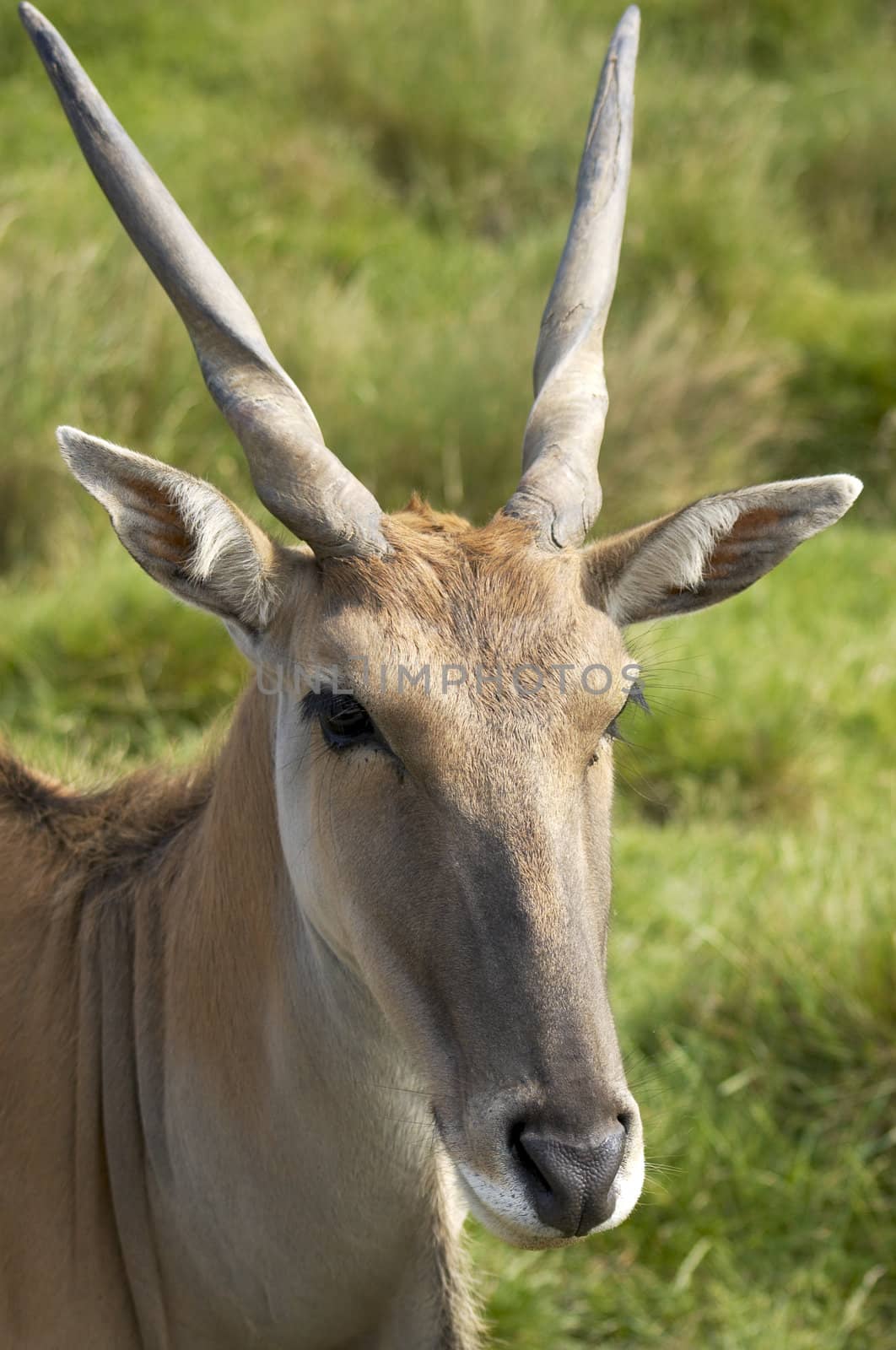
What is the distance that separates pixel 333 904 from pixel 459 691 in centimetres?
51

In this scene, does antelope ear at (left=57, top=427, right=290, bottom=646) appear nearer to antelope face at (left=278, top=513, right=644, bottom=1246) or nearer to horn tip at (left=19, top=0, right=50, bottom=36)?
antelope face at (left=278, top=513, right=644, bottom=1246)

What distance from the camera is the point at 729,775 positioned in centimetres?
696

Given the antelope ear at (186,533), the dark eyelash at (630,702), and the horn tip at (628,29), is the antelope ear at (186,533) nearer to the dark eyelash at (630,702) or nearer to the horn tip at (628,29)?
the dark eyelash at (630,702)

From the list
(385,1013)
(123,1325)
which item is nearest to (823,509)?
(385,1013)

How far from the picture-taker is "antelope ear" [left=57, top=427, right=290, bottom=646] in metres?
3.03

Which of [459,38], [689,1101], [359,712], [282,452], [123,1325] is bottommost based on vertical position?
[123,1325]

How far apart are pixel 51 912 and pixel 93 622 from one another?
353 centimetres

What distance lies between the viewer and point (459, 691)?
2.88 meters

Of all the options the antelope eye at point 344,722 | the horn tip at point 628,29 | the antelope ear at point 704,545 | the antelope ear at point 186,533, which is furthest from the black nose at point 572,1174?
the horn tip at point 628,29

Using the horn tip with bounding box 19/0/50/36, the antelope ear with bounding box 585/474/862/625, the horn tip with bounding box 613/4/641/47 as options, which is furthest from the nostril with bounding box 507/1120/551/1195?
the horn tip with bounding box 613/4/641/47

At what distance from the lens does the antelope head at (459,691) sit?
8.72 ft

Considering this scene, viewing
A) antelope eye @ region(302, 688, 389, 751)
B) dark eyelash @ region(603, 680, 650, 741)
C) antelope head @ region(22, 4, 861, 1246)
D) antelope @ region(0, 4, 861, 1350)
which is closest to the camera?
antelope head @ region(22, 4, 861, 1246)

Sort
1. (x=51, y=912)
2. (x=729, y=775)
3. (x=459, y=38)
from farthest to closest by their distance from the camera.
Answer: (x=459, y=38)
(x=729, y=775)
(x=51, y=912)

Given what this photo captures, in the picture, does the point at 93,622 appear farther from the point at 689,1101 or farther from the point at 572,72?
the point at 572,72
